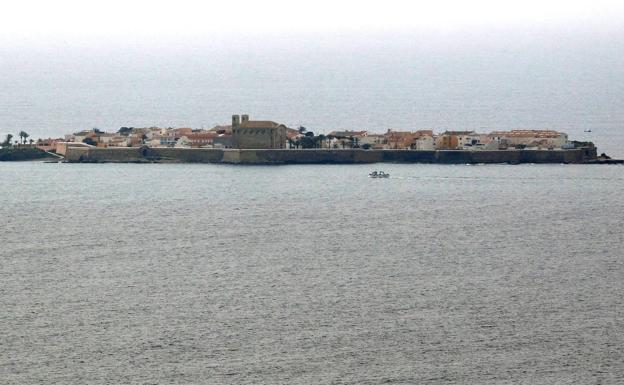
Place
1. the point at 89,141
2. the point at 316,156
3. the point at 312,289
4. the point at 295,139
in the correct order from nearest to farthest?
the point at 312,289 < the point at 316,156 < the point at 295,139 < the point at 89,141

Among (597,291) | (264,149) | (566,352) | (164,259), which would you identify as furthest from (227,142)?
(566,352)

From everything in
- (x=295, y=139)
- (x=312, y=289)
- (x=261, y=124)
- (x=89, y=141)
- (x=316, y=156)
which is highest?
(x=261, y=124)

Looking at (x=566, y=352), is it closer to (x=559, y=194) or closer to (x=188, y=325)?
(x=188, y=325)

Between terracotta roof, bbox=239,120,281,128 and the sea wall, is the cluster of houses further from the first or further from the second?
the sea wall

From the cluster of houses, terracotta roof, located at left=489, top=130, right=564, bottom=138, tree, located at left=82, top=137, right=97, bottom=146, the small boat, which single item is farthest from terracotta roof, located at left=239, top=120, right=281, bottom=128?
the small boat

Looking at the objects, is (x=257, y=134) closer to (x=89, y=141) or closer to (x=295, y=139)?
(x=295, y=139)

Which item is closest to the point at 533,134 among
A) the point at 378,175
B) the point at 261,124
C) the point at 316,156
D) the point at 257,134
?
the point at 316,156

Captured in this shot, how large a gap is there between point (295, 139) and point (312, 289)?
187ft

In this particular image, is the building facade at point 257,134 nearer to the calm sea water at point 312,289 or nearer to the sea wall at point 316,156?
the sea wall at point 316,156

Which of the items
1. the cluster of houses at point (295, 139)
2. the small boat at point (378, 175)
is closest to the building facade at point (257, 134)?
the cluster of houses at point (295, 139)

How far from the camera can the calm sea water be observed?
2480 cm

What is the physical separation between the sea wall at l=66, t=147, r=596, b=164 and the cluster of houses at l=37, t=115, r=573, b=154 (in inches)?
72.6

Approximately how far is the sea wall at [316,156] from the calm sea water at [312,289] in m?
23.5

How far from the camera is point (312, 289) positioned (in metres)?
31.7
